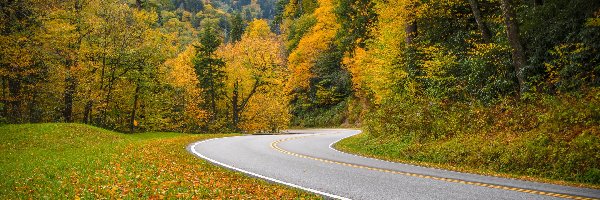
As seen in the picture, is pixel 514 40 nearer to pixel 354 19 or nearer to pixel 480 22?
pixel 480 22

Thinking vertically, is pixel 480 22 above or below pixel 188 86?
above

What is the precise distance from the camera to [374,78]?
2741cm

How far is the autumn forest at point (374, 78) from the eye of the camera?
14.7m

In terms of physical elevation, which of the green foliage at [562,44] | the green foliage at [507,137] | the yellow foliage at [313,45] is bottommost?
the green foliage at [507,137]

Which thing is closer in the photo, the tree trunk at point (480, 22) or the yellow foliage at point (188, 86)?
the tree trunk at point (480, 22)

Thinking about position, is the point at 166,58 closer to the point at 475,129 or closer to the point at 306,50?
the point at 306,50

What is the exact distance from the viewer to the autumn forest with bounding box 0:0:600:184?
48.2 ft

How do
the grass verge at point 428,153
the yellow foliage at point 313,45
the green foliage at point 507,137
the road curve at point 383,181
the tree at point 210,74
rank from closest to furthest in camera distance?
the road curve at point 383,181 < the green foliage at point 507,137 < the grass verge at point 428,153 < the tree at point 210,74 < the yellow foliage at point 313,45

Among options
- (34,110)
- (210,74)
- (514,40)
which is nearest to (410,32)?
(514,40)

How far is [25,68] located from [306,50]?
32098 mm

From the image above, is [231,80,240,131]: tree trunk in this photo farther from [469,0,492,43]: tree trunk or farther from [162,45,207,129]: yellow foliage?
[469,0,492,43]: tree trunk

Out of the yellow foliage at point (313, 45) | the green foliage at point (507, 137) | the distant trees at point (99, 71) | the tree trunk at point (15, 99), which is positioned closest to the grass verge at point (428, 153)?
the green foliage at point (507, 137)

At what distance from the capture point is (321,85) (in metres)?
54.9

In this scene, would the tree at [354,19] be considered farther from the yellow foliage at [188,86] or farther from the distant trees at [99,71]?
the yellow foliage at [188,86]
